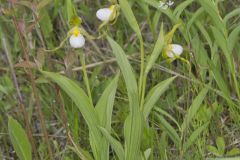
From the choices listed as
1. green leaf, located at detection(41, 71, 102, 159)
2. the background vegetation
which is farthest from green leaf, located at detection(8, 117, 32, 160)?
green leaf, located at detection(41, 71, 102, 159)

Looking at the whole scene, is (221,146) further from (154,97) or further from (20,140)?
(20,140)

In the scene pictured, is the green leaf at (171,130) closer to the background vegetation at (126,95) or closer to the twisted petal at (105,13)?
the background vegetation at (126,95)

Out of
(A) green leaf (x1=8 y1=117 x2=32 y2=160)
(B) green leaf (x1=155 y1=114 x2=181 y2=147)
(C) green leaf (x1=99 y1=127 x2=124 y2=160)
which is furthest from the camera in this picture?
(B) green leaf (x1=155 y1=114 x2=181 y2=147)

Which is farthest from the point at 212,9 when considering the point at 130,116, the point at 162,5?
the point at 130,116

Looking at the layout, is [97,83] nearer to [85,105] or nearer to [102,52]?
[102,52]

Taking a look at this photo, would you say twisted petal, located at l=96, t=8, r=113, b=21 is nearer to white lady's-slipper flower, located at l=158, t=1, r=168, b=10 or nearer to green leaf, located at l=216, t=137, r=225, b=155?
white lady's-slipper flower, located at l=158, t=1, r=168, b=10

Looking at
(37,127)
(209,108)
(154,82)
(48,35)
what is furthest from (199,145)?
(48,35)
